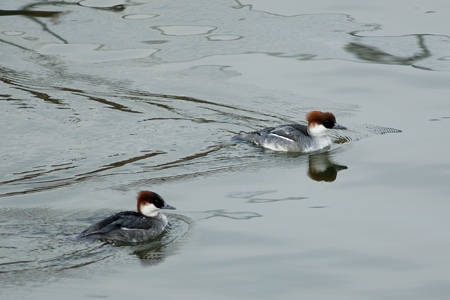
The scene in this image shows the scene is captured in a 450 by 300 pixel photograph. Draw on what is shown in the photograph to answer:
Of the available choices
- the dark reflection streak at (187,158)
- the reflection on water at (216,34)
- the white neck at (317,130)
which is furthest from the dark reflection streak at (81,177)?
the reflection on water at (216,34)

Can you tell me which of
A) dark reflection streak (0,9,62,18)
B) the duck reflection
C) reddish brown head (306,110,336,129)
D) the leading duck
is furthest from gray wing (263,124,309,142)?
dark reflection streak (0,9,62,18)

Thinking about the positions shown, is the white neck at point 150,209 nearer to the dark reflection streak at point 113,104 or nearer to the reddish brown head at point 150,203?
the reddish brown head at point 150,203

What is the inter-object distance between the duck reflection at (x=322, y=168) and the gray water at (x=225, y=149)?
37 mm

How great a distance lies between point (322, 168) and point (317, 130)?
0.97 m

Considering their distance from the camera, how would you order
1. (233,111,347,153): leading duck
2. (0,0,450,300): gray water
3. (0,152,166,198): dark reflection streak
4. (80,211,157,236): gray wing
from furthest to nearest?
(233,111,347,153): leading duck, (0,152,166,198): dark reflection streak, (80,211,157,236): gray wing, (0,0,450,300): gray water

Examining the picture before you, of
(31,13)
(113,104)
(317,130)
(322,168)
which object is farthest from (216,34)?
(322,168)

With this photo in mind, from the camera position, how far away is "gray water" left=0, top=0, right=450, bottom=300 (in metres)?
10.1

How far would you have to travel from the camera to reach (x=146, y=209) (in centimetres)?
1126

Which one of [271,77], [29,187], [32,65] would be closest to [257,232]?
[29,187]

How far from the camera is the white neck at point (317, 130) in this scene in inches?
562

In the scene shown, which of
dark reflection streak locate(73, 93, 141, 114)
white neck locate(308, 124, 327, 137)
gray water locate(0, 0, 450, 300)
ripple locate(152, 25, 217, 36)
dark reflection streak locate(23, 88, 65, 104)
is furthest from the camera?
ripple locate(152, 25, 217, 36)

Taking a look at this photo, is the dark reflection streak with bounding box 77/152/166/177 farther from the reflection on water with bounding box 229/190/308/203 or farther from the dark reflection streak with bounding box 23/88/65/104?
the dark reflection streak with bounding box 23/88/65/104

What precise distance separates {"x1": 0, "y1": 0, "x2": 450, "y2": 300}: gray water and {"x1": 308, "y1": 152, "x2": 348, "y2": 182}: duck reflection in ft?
0.12

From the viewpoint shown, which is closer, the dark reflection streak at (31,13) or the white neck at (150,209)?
the white neck at (150,209)
